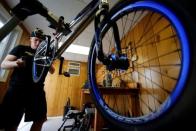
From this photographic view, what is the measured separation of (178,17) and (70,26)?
0.65 meters

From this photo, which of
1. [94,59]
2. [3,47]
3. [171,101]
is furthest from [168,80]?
[3,47]

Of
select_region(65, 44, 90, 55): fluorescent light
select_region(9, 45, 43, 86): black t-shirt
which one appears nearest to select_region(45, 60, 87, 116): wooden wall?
select_region(65, 44, 90, 55): fluorescent light

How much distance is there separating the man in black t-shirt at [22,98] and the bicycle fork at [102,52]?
2.07 feet

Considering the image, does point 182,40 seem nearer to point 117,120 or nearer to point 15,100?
point 117,120

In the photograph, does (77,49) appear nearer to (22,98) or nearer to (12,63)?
(12,63)

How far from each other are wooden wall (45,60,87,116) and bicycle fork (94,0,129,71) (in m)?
4.02

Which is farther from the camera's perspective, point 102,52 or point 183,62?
point 102,52

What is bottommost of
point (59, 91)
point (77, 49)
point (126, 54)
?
point (59, 91)

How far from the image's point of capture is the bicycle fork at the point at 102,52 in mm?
530

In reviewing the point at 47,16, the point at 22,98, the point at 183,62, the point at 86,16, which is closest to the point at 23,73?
the point at 22,98

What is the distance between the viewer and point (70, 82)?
4461 millimetres

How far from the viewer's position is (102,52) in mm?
532

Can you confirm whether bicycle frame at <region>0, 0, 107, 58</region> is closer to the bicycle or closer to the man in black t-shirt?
the bicycle

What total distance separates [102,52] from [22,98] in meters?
0.91
